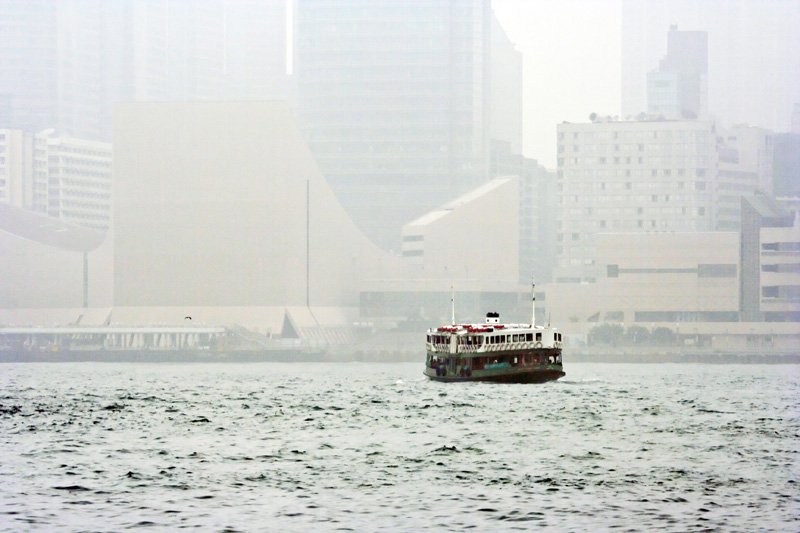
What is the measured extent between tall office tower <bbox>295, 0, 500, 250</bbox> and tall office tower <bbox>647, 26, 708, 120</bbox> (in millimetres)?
21806

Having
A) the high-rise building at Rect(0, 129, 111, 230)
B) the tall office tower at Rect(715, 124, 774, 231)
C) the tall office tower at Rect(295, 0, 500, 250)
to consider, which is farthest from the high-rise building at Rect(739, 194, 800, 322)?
the high-rise building at Rect(0, 129, 111, 230)

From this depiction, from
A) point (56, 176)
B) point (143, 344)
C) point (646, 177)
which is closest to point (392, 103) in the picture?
point (646, 177)

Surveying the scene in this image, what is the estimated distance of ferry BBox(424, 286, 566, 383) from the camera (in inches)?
2108

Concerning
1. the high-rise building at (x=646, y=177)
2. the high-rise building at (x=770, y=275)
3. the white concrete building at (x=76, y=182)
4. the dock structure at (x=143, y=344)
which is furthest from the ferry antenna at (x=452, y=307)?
the white concrete building at (x=76, y=182)

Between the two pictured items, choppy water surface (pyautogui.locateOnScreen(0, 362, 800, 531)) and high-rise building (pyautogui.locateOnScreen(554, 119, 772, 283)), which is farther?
high-rise building (pyautogui.locateOnScreen(554, 119, 772, 283))

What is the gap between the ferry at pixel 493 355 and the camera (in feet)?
176

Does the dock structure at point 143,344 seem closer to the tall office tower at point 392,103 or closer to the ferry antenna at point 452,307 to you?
the ferry antenna at point 452,307

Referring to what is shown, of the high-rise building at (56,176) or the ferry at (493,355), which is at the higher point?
the high-rise building at (56,176)

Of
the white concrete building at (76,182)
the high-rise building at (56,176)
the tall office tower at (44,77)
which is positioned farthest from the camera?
the tall office tower at (44,77)

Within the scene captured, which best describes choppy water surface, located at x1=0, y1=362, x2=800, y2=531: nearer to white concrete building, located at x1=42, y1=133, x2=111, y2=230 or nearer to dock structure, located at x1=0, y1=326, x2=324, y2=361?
dock structure, located at x1=0, y1=326, x2=324, y2=361

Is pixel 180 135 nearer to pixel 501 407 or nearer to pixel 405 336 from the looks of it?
pixel 405 336

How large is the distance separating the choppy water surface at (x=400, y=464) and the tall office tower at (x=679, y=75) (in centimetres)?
13034

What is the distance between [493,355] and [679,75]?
414ft

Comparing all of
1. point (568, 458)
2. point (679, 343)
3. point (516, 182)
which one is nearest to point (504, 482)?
point (568, 458)
